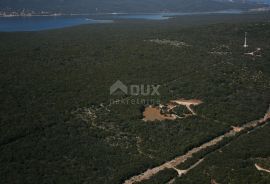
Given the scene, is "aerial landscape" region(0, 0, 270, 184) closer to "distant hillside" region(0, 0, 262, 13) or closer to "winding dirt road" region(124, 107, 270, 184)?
"winding dirt road" region(124, 107, 270, 184)

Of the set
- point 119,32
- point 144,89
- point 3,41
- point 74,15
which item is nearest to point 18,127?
point 144,89

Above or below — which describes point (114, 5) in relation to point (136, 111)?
above

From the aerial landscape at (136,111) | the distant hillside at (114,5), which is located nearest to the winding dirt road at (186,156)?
the aerial landscape at (136,111)

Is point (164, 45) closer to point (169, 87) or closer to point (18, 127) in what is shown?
point (169, 87)

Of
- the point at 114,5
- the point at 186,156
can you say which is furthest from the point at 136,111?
the point at 114,5

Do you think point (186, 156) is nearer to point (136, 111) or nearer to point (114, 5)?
point (136, 111)

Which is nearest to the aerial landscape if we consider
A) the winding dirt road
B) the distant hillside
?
the winding dirt road
